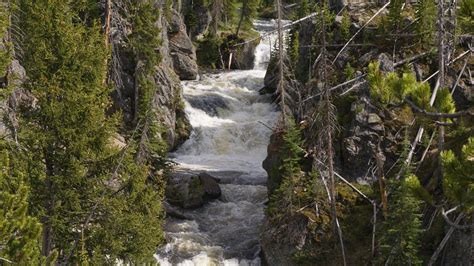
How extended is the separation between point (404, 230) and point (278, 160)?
787cm

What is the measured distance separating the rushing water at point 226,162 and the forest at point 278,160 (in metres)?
0.13

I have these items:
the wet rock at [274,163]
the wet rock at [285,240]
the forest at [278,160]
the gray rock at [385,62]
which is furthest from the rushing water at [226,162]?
the gray rock at [385,62]

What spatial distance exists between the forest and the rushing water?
13 centimetres

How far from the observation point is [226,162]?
3042 centimetres

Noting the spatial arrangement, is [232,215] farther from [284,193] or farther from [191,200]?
[284,193]

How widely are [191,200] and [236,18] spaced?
4399 centimetres

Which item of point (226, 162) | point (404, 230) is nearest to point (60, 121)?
point (404, 230)

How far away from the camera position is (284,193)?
17.1 metres

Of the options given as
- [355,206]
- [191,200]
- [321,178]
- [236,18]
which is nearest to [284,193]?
[321,178]

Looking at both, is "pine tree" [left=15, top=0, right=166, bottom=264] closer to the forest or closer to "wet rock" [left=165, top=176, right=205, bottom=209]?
the forest

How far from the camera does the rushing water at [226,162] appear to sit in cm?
1906

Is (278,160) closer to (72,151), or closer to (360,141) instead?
(360,141)

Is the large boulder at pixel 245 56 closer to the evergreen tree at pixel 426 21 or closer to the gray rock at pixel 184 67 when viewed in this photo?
the gray rock at pixel 184 67

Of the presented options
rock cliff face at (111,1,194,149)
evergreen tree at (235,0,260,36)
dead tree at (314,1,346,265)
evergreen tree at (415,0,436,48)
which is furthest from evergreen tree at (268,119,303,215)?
evergreen tree at (235,0,260,36)
